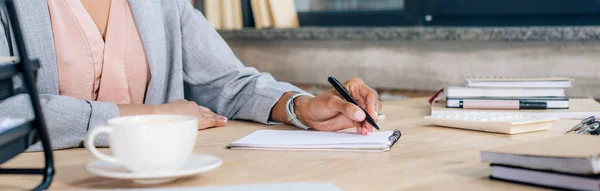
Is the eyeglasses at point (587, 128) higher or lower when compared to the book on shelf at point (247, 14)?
lower

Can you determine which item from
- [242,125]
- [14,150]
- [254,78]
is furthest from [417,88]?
[14,150]

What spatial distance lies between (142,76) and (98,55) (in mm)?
113

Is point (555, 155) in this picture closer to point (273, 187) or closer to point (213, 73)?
point (273, 187)

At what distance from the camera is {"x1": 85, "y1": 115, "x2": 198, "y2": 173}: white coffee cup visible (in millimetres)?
765

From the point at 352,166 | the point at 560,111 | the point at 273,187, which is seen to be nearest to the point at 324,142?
the point at 352,166

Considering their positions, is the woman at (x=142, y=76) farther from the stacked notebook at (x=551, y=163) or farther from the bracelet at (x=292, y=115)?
the stacked notebook at (x=551, y=163)

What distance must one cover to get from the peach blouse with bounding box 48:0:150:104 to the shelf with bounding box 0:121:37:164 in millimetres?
692

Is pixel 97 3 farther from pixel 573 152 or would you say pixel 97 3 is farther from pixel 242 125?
pixel 573 152

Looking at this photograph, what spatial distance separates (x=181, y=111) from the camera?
1.42 metres

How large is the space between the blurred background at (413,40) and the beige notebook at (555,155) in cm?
105

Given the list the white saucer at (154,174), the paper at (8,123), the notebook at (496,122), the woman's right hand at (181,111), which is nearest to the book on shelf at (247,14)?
the woman's right hand at (181,111)

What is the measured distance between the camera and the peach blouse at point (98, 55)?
143 cm

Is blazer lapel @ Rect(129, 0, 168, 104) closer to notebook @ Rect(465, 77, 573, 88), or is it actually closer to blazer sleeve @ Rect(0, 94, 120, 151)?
blazer sleeve @ Rect(0, 94, 120, 151)

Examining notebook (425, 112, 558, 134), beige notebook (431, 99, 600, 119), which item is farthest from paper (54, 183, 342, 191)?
beige notebook (431, 99, 600, 119)
